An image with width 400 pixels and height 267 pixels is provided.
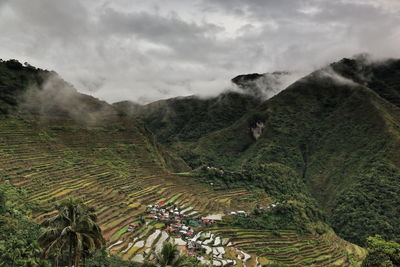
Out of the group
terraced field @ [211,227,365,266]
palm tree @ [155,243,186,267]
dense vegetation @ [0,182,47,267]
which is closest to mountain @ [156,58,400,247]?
terraced field @ [211,227,365,266]

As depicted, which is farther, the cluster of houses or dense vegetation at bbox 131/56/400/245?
dense vegetation at bbox 131/56/400/245

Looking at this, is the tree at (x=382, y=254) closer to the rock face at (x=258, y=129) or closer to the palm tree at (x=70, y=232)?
the palm tree at (x=70, y=232)

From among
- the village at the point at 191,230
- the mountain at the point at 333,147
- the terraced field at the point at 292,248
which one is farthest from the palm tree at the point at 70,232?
the mountain at the point at 333,147

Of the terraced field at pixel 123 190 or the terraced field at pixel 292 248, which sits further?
the terraced field at pixel 292 248

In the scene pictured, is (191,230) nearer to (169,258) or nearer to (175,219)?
(175,219)

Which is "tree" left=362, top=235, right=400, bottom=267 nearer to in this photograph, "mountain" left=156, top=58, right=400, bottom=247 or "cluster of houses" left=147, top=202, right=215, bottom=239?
"cluster of houses" left=147, top=202, right=215, bottom=239

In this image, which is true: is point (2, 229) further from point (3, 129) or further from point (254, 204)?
point (254, 204)
